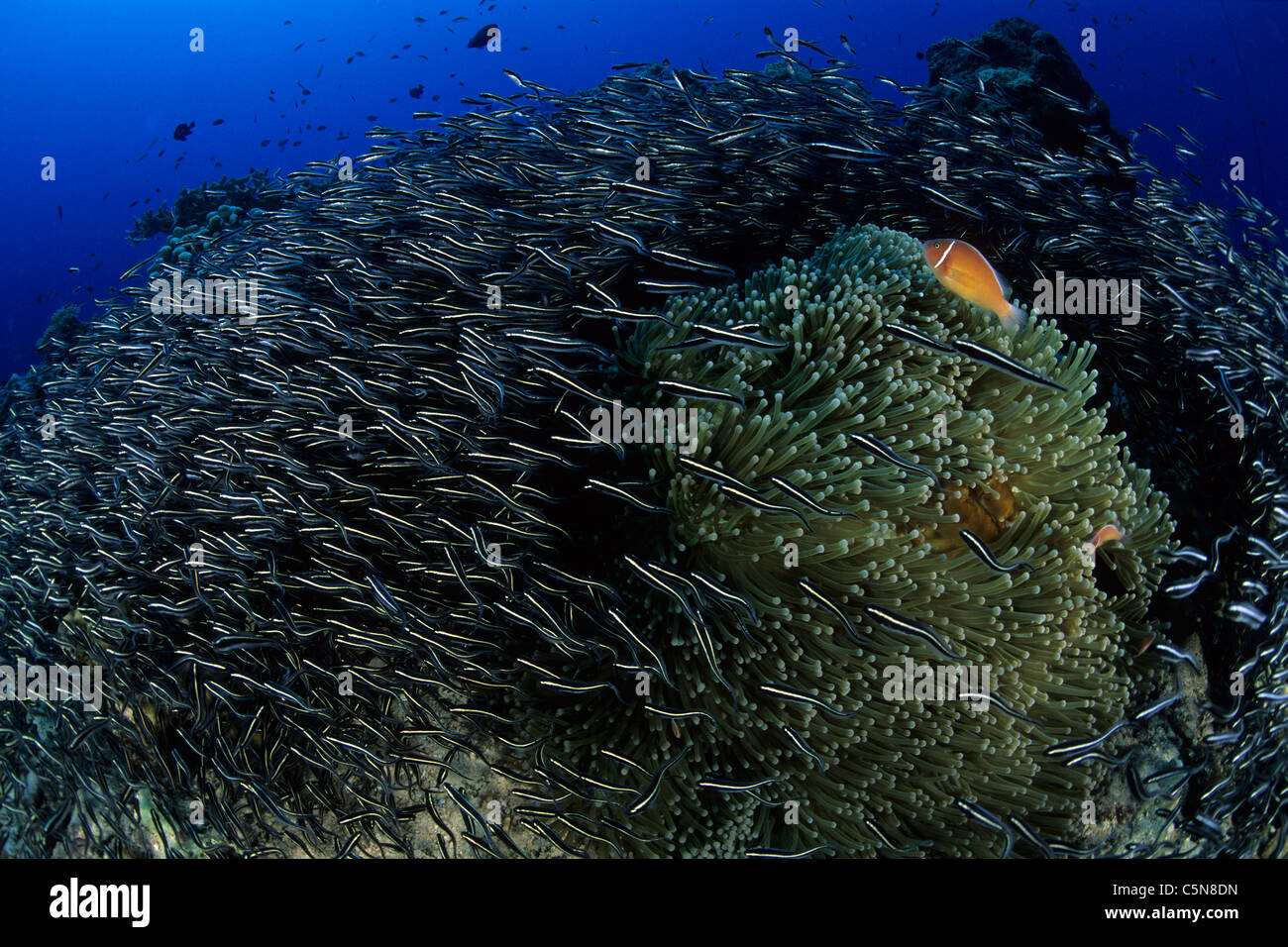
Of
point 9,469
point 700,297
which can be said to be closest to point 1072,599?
point 700,297

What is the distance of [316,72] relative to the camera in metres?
58.0

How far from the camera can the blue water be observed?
6325cm

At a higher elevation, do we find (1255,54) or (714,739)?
(1255,54)

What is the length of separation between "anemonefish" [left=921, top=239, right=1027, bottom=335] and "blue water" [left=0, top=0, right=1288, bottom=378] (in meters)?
56.8

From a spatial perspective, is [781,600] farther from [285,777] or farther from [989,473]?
[285,777]

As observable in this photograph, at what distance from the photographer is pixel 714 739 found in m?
3.39

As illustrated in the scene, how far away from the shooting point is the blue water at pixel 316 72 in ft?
208

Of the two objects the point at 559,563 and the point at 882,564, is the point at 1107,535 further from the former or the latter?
the point at 559,563

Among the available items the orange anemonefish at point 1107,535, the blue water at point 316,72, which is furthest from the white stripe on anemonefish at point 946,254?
the blue water at point 316,72

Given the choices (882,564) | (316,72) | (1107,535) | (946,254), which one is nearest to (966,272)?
(946,254)

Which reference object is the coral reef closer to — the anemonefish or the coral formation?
the coral formation

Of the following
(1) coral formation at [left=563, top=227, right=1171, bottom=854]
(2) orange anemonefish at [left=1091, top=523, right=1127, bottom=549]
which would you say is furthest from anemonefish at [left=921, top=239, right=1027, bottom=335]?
(2) orange anemonefish at [left=1091, top=523, right=1127, bottom=549]

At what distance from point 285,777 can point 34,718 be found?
5.64ft

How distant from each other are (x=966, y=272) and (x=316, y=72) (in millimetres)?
72882
